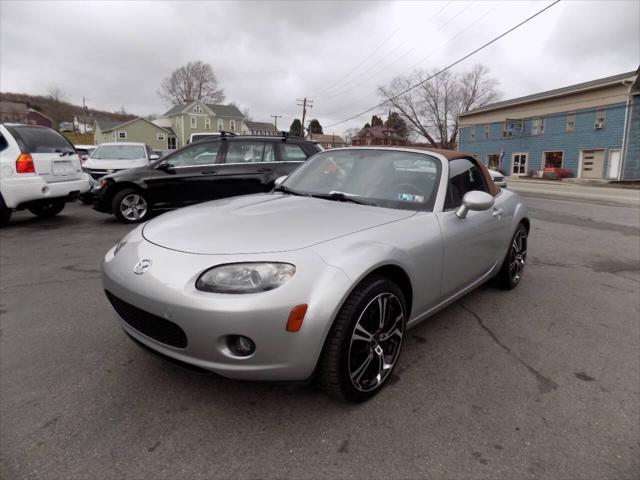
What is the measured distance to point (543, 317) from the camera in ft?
11.8

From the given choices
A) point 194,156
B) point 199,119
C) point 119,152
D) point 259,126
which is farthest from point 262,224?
point 259,126

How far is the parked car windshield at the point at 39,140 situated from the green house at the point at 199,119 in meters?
57.4

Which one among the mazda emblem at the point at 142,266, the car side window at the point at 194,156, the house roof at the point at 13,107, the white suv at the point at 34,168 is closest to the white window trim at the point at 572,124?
the car side window at the point at 194,156

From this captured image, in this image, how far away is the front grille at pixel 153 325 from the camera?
198 cm

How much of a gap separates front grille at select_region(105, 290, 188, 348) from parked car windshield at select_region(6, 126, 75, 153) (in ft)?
19.8

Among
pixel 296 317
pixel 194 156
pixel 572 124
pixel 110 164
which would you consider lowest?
pixel 296 317

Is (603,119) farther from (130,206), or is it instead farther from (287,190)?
(287,190)

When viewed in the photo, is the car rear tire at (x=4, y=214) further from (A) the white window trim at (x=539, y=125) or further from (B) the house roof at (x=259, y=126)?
(B) the house roof at (x=259, y=126)

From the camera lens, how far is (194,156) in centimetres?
750

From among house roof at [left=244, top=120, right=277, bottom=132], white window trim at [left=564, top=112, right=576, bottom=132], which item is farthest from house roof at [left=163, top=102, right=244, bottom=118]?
white window trim at [left=564, top=112, right=576, bottom=132]

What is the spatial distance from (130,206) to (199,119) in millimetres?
60332

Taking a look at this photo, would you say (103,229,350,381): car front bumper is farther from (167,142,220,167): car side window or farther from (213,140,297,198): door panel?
(167,142,220,167): car side window

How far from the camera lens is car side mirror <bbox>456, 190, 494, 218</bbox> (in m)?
2.80

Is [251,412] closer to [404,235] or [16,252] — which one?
[404,235]
